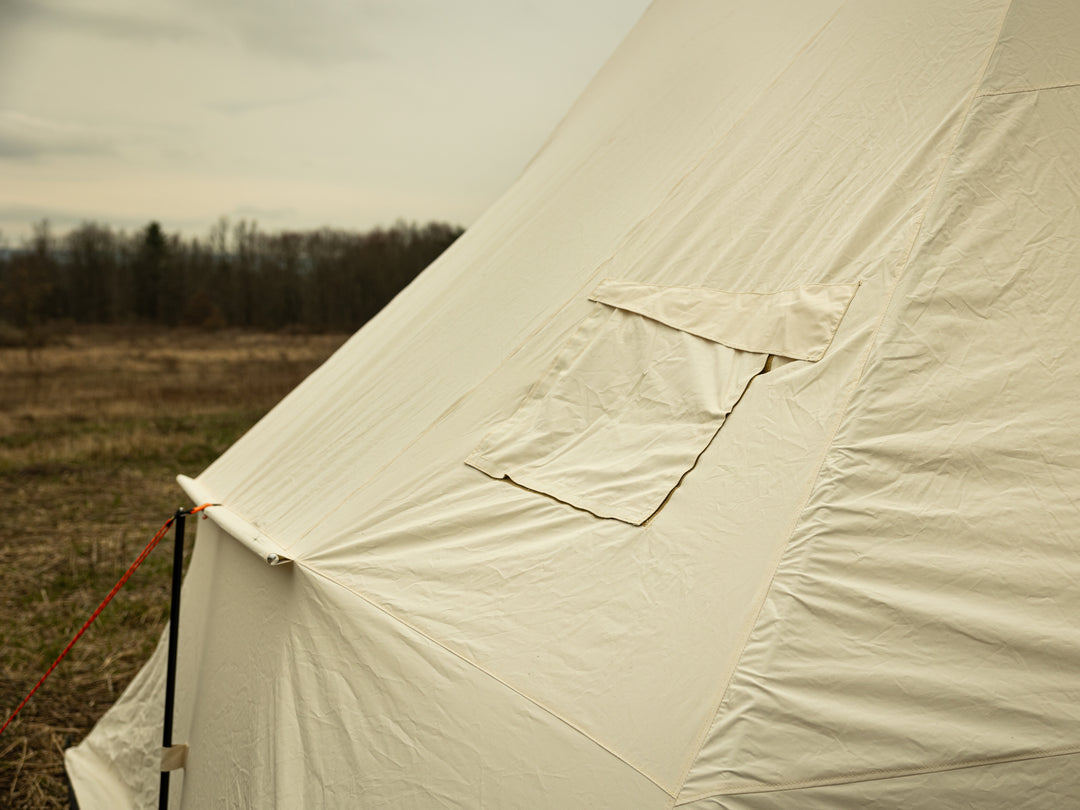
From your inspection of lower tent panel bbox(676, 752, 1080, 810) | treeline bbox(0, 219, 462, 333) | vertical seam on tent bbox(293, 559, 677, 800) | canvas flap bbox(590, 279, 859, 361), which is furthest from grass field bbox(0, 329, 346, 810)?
treeline bbox(0, 219, 462, 333)

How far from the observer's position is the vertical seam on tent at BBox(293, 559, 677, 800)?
1548 mm

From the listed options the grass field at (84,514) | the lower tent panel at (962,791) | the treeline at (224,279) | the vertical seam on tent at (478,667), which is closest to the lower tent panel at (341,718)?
the vertical seam on tent at (478,667)

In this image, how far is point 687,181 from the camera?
2609 millimetres

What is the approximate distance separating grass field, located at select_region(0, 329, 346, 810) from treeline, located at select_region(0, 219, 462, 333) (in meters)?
19.7

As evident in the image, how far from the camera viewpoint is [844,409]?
1.70m

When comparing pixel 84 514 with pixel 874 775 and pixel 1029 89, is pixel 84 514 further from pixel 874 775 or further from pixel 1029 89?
pixel 1029 89

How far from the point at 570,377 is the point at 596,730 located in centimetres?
103

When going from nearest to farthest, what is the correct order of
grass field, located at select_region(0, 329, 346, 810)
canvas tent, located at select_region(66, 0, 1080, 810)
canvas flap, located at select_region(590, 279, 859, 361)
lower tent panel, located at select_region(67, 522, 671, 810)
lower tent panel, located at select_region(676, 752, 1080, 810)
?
lower tent panel, located at select_region(676, 752, 1080, 810), canvas tent, located at select_region(66, 0, 1080, 810), lower tent panel, located at select_region(67, 522, 671, 810), canvas flap, located at select_region(590, 279, 859, 361), grass field, located at select_region(0, 329, 346, 810)

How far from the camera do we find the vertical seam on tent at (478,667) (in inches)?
60.9

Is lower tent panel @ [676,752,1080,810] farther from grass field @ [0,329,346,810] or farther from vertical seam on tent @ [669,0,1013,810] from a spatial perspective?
grass field @ [0,329,346,810]

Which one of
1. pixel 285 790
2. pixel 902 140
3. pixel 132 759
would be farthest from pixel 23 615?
pixel 902 140

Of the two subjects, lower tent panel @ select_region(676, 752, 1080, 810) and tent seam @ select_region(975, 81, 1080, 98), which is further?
tent seam @ select_region(975, 81, 1080, 98)

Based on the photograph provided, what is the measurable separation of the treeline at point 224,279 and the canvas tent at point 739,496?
119ft

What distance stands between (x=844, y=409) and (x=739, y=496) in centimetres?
28
